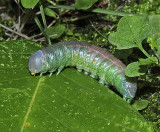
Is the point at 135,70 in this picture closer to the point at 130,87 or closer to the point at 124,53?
the point at 130,87

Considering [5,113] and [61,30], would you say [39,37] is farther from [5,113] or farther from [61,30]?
[5,113]

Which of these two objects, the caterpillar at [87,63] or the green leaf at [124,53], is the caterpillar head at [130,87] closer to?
the caterpillar at [87,63]

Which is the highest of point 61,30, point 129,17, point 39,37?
point 129,17

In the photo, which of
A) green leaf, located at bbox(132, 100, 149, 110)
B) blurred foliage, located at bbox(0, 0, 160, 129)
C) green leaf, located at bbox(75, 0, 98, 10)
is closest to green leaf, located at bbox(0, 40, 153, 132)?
green leaf, located at bbox(132, 100, 149, 110)

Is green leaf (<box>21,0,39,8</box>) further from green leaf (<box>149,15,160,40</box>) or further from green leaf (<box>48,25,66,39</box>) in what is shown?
green leaf (<box>149,15,160,40</box>)

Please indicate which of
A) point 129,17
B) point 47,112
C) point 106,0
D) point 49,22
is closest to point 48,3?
point 49,22

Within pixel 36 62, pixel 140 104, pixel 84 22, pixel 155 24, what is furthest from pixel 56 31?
pixel 140 104

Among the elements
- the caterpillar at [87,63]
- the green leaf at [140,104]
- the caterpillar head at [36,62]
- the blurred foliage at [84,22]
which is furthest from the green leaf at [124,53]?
the caterpillar head at [36,62]
